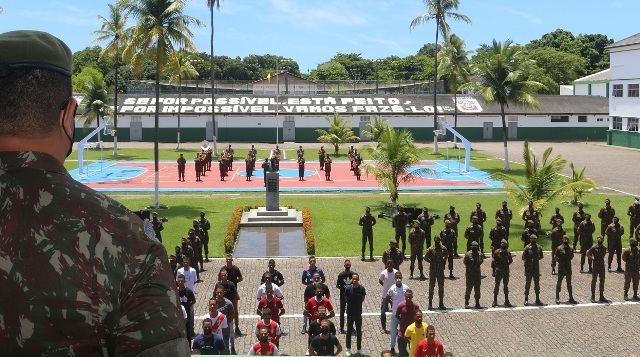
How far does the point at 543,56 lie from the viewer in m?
90.8

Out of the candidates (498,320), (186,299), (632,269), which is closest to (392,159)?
(632,269)

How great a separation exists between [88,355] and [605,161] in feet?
158

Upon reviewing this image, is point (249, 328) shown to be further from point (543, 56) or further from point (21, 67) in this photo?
point (543, 56)

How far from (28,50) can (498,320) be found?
14.0m

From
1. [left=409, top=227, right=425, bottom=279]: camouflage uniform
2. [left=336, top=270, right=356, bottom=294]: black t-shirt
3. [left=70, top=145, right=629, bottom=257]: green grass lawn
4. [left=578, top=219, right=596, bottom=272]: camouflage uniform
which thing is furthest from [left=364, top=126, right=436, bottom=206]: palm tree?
[left=336, top=270, right=356, bottom=294]: black t-shirt

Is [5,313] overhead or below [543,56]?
below

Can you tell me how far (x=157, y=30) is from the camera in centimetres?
2656

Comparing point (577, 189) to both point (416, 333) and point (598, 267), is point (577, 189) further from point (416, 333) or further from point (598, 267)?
point (416, 333)

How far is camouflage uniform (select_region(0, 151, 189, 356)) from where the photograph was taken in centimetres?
142

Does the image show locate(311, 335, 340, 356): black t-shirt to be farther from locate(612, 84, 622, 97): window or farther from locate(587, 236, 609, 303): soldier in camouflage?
locate(612, 84, 622, 97): window

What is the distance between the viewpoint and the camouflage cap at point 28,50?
156cm

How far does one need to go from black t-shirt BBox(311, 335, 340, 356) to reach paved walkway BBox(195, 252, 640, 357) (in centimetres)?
215

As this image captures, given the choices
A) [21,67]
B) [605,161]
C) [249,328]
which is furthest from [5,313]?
[605,161]

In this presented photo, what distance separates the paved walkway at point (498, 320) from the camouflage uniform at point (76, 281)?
11426mm
